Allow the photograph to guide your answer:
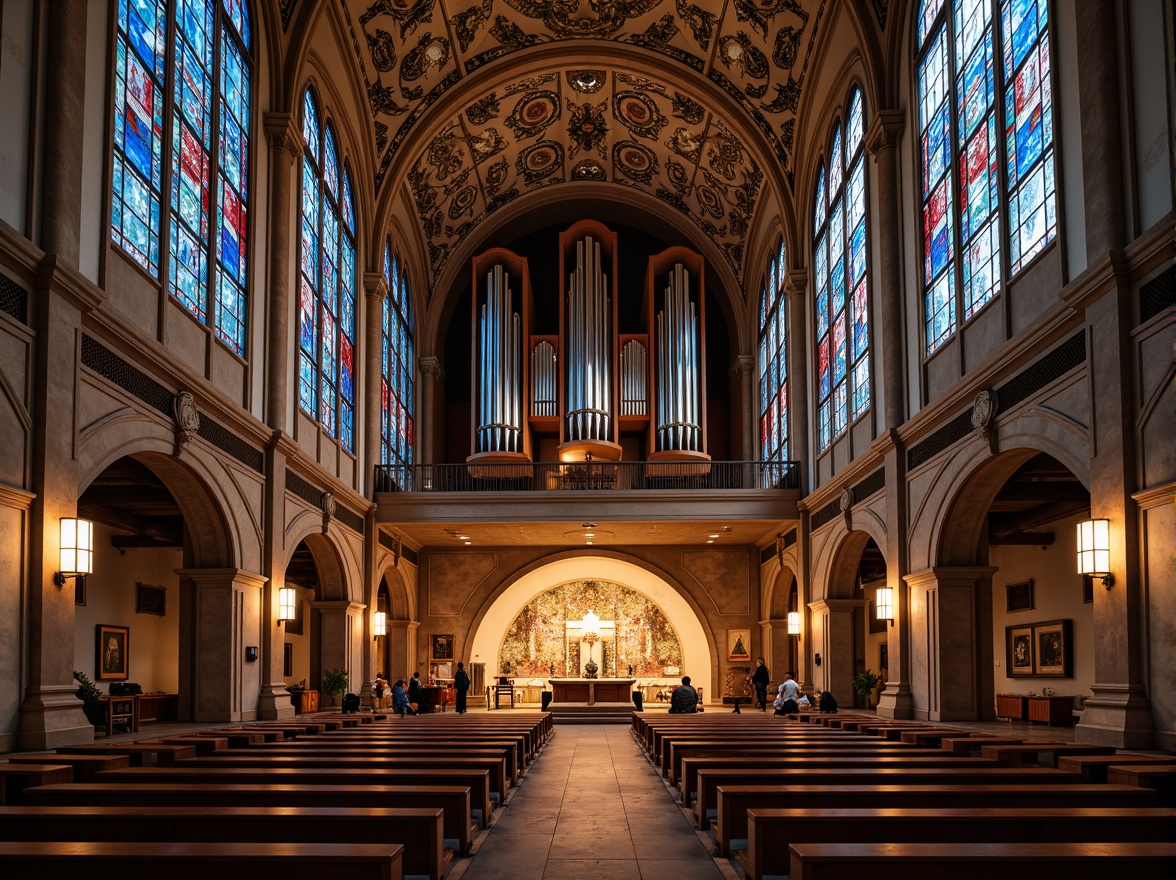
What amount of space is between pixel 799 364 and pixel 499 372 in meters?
8.47

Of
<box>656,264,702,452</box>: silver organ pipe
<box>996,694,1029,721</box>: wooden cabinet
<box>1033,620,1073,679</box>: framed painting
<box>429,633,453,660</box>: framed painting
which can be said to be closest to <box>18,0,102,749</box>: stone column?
<box>996,694,1029,721</box>: wooden cabinet

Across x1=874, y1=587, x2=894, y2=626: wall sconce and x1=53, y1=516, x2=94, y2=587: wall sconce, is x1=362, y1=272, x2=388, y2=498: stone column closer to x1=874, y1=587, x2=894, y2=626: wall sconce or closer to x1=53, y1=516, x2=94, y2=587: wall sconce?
x1=874, y1=587, x2=894, y2=626: wall sconce

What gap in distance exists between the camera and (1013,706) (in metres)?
21.6

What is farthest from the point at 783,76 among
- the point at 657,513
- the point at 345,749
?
the point at 345,749

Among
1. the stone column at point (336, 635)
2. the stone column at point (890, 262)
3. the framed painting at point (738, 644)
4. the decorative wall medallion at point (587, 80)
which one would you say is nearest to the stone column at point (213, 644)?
the stone column at point (336, 635)

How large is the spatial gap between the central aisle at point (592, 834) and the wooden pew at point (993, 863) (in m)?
2.63

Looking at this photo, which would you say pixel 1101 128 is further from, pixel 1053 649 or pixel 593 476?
pixel 593 476

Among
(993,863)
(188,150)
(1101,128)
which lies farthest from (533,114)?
(993,863)

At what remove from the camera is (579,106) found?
30.2 m

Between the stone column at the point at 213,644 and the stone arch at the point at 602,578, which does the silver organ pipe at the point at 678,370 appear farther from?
the stone column at the point at 213,644

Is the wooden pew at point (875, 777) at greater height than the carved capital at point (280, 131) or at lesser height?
lesser

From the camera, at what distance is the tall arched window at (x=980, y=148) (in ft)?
44.7

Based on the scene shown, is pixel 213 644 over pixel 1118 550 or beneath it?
beneath

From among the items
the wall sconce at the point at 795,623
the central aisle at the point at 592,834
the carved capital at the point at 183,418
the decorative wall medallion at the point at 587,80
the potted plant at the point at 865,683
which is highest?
the decorative wall medallion at the point at 587,80
